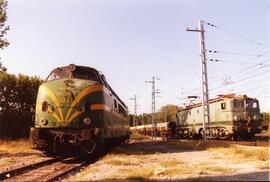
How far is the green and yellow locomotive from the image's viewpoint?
40.2 feet

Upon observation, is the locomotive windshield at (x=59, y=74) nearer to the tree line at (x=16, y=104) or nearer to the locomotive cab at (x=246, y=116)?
the locomotive cab at (x=246, y=116)

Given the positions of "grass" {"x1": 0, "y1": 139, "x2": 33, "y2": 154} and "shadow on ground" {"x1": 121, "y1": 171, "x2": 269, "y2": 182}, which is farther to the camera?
"grass" {"x1": 0, "y1": 139, "x2": 33, "y2": 154}

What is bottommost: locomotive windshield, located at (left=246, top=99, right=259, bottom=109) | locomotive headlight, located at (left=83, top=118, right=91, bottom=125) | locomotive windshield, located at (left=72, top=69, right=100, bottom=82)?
locomotive headlight, located at (left=83, top=118, right=91, bottom=125)

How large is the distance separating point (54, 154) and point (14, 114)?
18.4 metres

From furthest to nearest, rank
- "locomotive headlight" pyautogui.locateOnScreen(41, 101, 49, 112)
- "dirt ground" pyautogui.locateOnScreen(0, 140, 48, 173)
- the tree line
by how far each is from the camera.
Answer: the tree line → "locomotive headlight" pyautogui.locateOnScreen(41, 101, 49, 112) → "dirt ground" pyautogui.locateOnScreen(0, 140, 48, 173)

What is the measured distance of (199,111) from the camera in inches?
1087

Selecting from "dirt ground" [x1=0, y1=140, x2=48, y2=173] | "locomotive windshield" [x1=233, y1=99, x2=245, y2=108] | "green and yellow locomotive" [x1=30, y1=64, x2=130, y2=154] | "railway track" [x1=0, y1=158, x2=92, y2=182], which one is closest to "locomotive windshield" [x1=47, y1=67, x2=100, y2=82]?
"green and yellow locomotive" [x1=30, y1=64, x2=130, y2=154]

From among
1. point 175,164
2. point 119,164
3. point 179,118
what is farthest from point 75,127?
point 179,118

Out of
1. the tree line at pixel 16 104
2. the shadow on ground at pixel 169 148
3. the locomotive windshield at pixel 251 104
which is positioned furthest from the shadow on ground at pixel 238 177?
the tree line at pixel 16 104

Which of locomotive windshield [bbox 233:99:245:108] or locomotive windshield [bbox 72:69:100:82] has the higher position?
locomotive windshield [bbox 72:69:100:82]

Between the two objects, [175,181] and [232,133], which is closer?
[175,181]

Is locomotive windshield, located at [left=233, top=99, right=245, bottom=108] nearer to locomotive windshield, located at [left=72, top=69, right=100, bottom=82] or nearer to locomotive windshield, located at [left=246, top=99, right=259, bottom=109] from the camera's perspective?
locomotive windshield, located at [left=246, top=99, right=259, bottom=109]

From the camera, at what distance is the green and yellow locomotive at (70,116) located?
12250mm

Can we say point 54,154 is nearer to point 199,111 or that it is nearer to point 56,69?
point 56,69
